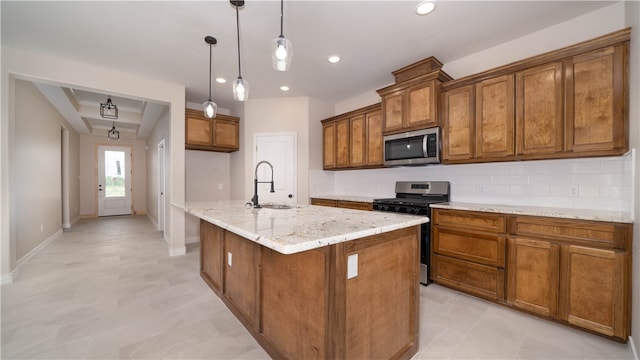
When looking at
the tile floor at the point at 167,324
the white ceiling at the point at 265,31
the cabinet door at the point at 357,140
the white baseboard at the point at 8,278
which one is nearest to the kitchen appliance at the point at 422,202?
the tile floor at the point at 167,324

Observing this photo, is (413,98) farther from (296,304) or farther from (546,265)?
(296,304)

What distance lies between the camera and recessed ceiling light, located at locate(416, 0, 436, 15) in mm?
2102

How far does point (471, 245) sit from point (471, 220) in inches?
9.9

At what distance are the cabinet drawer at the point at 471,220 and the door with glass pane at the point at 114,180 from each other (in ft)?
30.5

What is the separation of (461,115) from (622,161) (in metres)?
1.33

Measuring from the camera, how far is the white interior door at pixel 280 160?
4.60 metres

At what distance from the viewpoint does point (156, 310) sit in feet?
7.70

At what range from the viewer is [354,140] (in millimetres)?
4191

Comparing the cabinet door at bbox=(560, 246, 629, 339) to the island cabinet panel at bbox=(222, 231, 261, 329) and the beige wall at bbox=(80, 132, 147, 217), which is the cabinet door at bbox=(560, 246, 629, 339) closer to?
the island cabinet panel at bbox=(222, 231, 261, 329)

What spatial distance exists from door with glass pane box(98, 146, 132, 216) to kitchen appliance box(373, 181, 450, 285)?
8513 mm

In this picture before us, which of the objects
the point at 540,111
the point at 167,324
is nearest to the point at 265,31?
the point at 540,111

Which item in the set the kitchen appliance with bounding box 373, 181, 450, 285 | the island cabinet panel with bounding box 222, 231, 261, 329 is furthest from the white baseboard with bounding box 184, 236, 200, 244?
the kitchen appliance with bounding box 373, 181, 450, 285

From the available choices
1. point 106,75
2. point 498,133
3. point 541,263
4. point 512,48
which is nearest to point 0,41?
point 106,75

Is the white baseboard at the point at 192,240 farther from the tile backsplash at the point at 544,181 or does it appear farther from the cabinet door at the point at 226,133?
the tile backsplash at the point at 544,181
